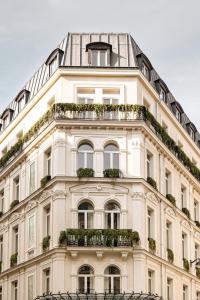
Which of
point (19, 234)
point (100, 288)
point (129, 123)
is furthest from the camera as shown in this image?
point (19, 234)

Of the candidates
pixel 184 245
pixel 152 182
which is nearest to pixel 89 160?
pixel 152 182

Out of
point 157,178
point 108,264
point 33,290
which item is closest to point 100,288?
point 108,264

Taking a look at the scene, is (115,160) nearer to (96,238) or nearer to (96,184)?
(96,184)

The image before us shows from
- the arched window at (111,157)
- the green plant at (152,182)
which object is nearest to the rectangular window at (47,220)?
the arched window at (111,157)

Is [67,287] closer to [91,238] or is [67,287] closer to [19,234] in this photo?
[91,238]

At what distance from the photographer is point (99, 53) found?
1800 inches

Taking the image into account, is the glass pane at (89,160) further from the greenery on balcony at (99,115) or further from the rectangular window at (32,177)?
the rectangular window at (32,177)

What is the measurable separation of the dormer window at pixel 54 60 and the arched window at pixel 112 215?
31.0 feet

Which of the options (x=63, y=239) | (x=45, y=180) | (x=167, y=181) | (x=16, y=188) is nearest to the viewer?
(x=63, y=239)

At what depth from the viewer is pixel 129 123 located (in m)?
43.2

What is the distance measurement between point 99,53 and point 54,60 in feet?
9.66

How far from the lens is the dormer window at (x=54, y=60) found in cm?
4572

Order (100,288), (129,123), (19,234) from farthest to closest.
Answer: (19,234) → (129,123) → (100,288)

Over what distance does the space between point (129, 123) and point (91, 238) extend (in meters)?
7.23
